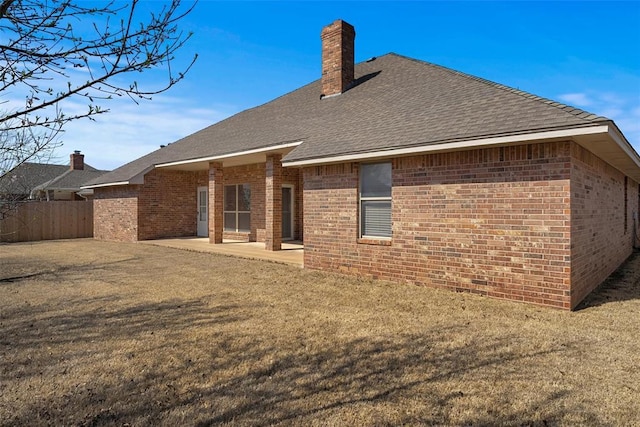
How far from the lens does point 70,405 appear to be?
3.26 m

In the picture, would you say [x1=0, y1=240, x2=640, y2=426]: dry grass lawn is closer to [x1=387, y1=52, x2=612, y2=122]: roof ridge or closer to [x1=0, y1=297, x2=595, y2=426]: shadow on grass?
[x1=0, y1=297, x2=595, y2=426]: shadow on grass

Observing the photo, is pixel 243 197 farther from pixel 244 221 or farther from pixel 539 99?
pixel 539 99

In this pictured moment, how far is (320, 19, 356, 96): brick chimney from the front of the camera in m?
13.6

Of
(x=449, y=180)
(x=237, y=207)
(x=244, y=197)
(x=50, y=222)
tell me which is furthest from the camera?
(x=50, y=222)

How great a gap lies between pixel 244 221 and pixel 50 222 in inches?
436

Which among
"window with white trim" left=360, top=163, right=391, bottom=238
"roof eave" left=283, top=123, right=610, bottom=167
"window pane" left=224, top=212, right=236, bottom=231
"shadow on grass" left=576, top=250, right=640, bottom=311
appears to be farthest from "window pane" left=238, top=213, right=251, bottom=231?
"shadow on grass" left=576, top=250, right=640, bottom=311

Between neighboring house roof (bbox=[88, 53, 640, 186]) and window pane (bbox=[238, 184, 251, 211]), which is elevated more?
neighboring house roof (bbox=[88, 53, 640, 186])

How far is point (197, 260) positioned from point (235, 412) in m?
8.92

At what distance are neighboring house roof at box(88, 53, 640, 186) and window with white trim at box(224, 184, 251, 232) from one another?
2.26m

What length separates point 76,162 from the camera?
35562 mm

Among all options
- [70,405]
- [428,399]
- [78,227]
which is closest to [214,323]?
[70,405]

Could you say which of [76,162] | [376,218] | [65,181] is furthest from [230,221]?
[76,162]

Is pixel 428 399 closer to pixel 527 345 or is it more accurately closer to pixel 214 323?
pixel 527 345

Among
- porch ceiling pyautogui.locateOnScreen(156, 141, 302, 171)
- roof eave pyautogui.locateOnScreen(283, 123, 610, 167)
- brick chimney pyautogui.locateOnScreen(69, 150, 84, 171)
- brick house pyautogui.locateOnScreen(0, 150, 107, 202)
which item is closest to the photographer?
roof eave pyautogui.locateOnScreen(283, 123, 610, 167)
